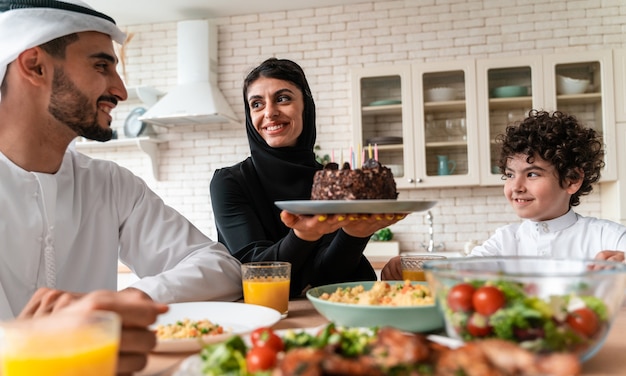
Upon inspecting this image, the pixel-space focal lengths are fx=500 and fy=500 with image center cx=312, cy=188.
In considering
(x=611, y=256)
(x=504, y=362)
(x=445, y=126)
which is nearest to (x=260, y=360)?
(x=504, y=362)

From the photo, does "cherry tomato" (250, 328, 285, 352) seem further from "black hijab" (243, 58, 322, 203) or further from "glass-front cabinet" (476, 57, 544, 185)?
"glass-front cabinet" (476, 57, 544, 185)

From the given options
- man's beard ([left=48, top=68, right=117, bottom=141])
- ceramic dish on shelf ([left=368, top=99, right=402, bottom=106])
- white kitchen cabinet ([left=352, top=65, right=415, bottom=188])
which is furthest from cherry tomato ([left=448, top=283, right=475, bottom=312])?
ceramic dish on shelf ([left=368, top=99, right=402, bottom=106])

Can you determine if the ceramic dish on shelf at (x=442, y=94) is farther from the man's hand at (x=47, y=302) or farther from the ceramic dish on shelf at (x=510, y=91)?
the man's hand at (x=47, y=302)

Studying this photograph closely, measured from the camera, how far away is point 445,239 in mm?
4309

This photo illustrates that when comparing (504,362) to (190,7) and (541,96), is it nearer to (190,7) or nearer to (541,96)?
(541,96)

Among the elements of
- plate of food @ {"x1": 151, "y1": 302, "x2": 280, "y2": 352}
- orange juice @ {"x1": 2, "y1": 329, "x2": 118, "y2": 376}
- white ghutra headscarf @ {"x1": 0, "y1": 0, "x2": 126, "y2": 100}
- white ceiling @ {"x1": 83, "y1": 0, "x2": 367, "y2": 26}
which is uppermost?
white ceiling @ {"x1": 83, "y1": 0, "x2": 367, "y2": 26}

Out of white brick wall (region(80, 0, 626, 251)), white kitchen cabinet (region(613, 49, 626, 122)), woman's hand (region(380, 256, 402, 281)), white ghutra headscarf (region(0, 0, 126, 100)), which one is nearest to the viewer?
white ghutra headscarf (region(0, 0, 126, 100))

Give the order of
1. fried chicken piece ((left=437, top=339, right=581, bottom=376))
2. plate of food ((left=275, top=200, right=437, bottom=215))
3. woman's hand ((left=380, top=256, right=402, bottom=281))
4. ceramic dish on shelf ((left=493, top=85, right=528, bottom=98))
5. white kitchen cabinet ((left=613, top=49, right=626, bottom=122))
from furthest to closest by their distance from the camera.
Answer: ceramic dish on shelf ((left=493, top=85, right=528, bottom=98))
white kitchen cabinet ((left=613, top=49, right=626, bottom=122))
woman's hand ((left=380, top=256, right=402, bottom=281))
plate of food ((left=275, top=200, right=437, bottom=215))
fried chicken piece ((left=437, top=339, right=581, bottom=376))

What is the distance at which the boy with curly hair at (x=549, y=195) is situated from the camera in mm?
2082

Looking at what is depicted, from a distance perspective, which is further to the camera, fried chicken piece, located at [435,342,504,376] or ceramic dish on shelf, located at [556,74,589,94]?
ceramic dish on shelf, located at [556,74,589,94]

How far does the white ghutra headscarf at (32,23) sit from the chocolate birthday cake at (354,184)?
0.84 m

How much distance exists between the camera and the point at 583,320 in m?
0.68

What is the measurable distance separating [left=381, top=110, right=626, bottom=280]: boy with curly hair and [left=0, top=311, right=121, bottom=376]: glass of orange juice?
1857 mm

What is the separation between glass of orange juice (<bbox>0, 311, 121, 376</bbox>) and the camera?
0.56 meters
